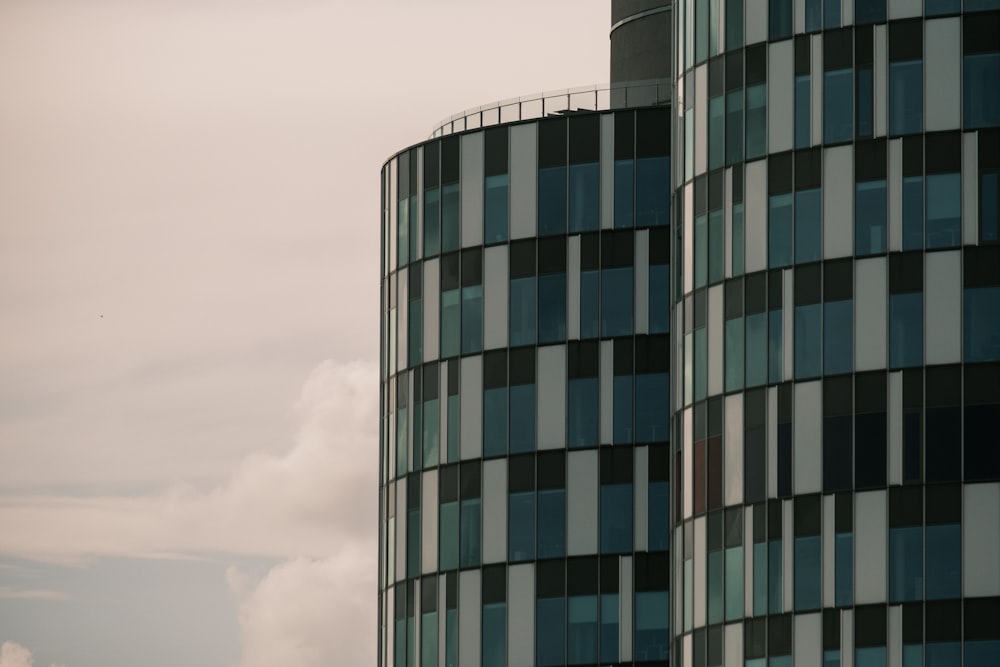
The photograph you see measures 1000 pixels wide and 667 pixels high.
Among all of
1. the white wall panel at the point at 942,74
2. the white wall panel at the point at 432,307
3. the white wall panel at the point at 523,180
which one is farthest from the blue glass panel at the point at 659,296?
the white wall panel at the point at 942,74

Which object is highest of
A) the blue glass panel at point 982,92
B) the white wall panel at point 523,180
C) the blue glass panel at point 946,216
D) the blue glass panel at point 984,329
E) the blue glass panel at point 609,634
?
the white wall panel at point 523,180

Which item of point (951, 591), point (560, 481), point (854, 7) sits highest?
point (854, 7)

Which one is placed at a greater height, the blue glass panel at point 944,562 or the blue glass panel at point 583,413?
the blue glass panel at point 583,413

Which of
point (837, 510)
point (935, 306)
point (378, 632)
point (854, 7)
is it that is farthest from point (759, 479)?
point (378, 632)

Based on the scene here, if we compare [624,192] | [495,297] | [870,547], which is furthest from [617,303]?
[870,547]

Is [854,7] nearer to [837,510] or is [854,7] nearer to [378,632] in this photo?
[837,510]

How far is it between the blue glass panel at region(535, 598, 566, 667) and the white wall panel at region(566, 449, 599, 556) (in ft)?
6.96

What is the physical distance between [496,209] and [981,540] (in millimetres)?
27000

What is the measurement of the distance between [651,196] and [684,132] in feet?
23.9

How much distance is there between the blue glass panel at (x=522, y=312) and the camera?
92.7 m

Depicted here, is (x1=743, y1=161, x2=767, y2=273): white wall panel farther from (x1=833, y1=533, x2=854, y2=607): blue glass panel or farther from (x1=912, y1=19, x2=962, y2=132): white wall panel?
(x1=833, y1=533, x2=854, y2=607): blue glass panel

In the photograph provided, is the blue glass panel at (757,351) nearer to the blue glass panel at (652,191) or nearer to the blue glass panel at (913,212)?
the blue glass panel at (913,212)

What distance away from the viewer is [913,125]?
78.1 m

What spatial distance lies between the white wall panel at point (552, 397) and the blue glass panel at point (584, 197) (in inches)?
189
